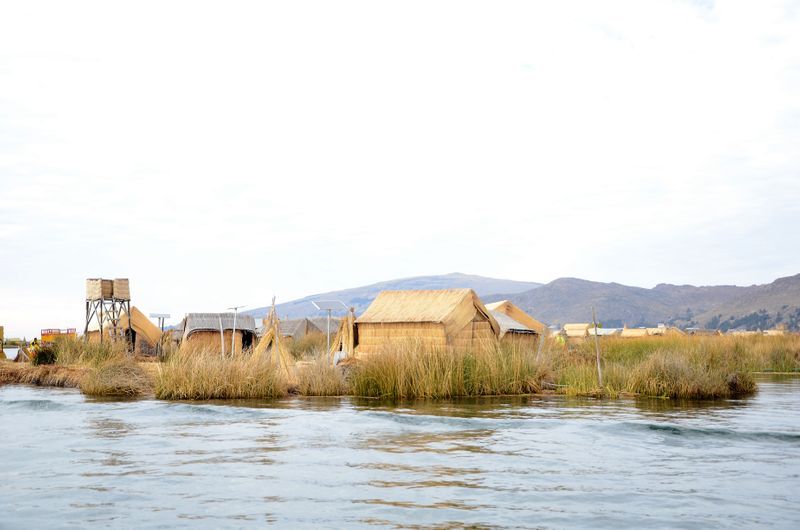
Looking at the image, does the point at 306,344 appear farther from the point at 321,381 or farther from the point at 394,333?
the point at 321,381

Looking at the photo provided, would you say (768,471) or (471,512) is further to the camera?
(768,471)

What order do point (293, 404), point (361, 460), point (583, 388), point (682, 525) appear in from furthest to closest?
point (583, 388) → point (293, 404) → point (361, 460) → point (682, 525)

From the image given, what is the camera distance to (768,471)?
423 inches

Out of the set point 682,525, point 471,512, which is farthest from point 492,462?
point 682,525

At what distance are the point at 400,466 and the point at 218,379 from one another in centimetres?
939

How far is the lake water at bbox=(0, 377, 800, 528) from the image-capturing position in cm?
856

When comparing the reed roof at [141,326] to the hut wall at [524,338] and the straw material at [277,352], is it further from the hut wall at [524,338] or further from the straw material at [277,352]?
the straw material at [277,352]

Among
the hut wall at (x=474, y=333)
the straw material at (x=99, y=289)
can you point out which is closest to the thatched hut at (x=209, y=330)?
the straw material at (x=99, y=289)

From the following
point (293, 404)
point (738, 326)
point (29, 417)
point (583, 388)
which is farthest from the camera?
point (738, 326)

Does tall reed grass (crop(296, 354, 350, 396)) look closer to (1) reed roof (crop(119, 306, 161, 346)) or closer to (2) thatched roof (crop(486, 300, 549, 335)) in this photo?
(2) thatched roof (crop(486, 300, 549, 335))

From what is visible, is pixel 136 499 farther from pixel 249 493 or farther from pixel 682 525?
pixel 682 525

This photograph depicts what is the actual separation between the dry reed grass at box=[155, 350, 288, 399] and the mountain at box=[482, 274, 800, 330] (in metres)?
102

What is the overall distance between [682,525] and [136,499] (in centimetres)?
554

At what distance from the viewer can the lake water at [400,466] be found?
856 centimetres
